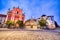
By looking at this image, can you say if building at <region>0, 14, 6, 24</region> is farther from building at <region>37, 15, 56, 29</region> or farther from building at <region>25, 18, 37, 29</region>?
building at <region>37, 15, 56, 29</region>

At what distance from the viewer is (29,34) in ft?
9.55

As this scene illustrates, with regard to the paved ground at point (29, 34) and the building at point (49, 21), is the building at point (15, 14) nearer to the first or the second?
→ the paved ground at point (29, 34)

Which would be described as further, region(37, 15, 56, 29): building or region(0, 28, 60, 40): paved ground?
region(37, 15, 56, 29): building

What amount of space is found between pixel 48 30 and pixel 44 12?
48cm

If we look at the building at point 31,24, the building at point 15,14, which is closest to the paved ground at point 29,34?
the building at point 31,24

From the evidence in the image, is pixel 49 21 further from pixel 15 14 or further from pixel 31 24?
pixel 15 14

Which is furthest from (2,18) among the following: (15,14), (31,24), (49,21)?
(49,21)

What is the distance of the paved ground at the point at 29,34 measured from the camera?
281 cm

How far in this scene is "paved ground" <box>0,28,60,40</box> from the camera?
2.81 metres

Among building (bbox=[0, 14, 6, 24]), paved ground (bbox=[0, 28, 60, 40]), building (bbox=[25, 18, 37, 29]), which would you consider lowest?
paved ground (bbox=[0, 28, 60, 40])

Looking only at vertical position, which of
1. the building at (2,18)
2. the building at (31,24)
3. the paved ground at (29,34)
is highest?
the building at (2,18)

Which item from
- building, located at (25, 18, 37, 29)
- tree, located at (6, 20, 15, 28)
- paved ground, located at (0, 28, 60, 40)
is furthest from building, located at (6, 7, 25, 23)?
paved ground, located at (0, 28, 60, 40)

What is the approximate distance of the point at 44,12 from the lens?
10.1 ft

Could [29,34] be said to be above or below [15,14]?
below
